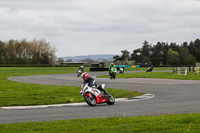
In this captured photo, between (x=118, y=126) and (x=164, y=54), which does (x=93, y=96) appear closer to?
(x=118, y=126)

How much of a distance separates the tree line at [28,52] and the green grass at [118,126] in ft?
411

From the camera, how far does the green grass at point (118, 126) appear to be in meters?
7.57

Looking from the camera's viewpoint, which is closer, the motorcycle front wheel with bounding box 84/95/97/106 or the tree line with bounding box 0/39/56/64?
the motorcycle front wheel with bounding box 84/95/97/106

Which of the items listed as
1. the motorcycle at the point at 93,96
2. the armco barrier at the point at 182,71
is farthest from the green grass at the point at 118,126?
the armco barrier at the point at 182,71

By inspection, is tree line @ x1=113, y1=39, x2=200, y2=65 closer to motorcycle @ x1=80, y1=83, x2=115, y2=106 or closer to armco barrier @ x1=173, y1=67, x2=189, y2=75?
armco barrier @ x1=173, y1=67, x2=189, y2=75

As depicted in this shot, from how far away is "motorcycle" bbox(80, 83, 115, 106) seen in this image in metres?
14.3

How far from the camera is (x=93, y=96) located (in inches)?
571

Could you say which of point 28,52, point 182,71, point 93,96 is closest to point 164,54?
point 28,52

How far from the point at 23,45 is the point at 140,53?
5163 cm

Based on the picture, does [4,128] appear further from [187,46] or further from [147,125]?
[187,46]

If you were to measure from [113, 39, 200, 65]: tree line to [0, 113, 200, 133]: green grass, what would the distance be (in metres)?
127

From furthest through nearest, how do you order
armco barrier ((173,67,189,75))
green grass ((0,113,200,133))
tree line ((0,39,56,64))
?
1. tree line ((0,39,56,64))
2. armco barrier ((173,67,189,75))
3. green grass ((0,113,200,133))

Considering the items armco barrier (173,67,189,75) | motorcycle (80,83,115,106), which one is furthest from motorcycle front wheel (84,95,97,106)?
armco barrier (173,67,189,75)

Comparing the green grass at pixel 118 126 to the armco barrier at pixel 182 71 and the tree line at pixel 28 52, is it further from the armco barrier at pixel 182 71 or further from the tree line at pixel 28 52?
the tree line at pixel 28 52
